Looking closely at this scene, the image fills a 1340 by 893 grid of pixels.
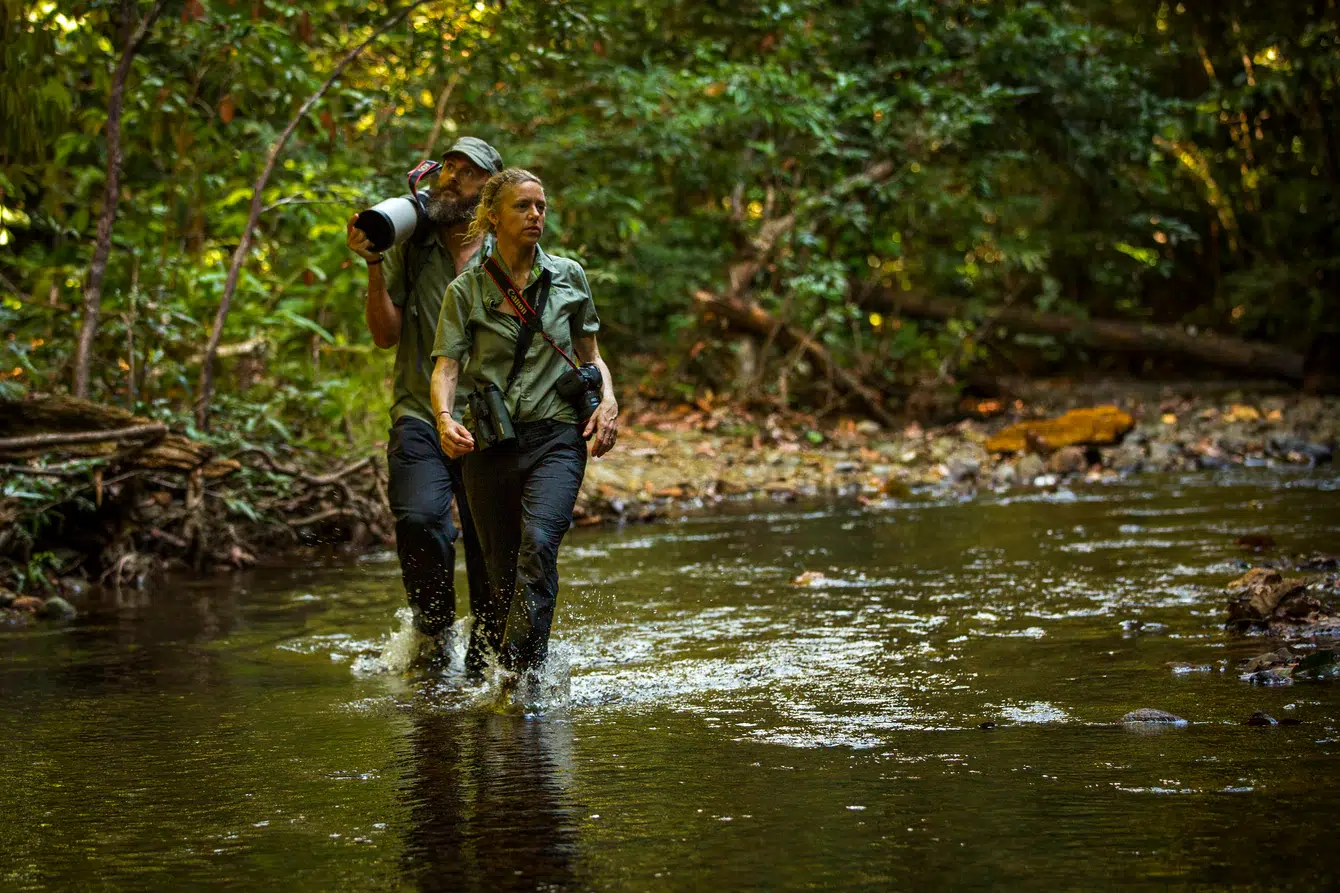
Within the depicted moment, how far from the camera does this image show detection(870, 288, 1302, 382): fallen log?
20.7m

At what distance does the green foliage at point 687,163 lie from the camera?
998cm

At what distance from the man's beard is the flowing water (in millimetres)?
1777

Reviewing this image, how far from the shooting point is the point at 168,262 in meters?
10.4

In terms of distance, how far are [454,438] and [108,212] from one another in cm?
464

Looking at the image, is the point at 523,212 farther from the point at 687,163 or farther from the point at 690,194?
the point at 690,194

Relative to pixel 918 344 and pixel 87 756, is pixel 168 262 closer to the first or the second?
pixel 87 756

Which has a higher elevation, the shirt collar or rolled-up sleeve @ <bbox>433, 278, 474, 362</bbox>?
the shirt collar

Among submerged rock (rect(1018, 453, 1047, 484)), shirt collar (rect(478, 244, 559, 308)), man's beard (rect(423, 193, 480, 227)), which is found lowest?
submerged rock (rect(1018, 453, 1047, 484))

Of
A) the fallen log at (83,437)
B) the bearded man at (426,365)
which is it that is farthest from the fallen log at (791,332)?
the bearded man at (426,365)

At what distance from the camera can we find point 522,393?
17.3 feet

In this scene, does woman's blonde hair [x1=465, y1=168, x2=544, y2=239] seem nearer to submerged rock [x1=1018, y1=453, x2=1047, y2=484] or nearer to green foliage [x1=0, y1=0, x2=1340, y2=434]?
green foliage [x1=0, y1=0, x2=1340, y2=434]

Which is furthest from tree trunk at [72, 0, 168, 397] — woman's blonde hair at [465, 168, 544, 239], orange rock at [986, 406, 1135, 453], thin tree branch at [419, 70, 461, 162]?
orange rock at [986, 406, 1135, 453]

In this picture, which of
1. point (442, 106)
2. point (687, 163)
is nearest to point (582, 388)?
point (442, 106)

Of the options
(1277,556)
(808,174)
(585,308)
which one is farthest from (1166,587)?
(808,174)
